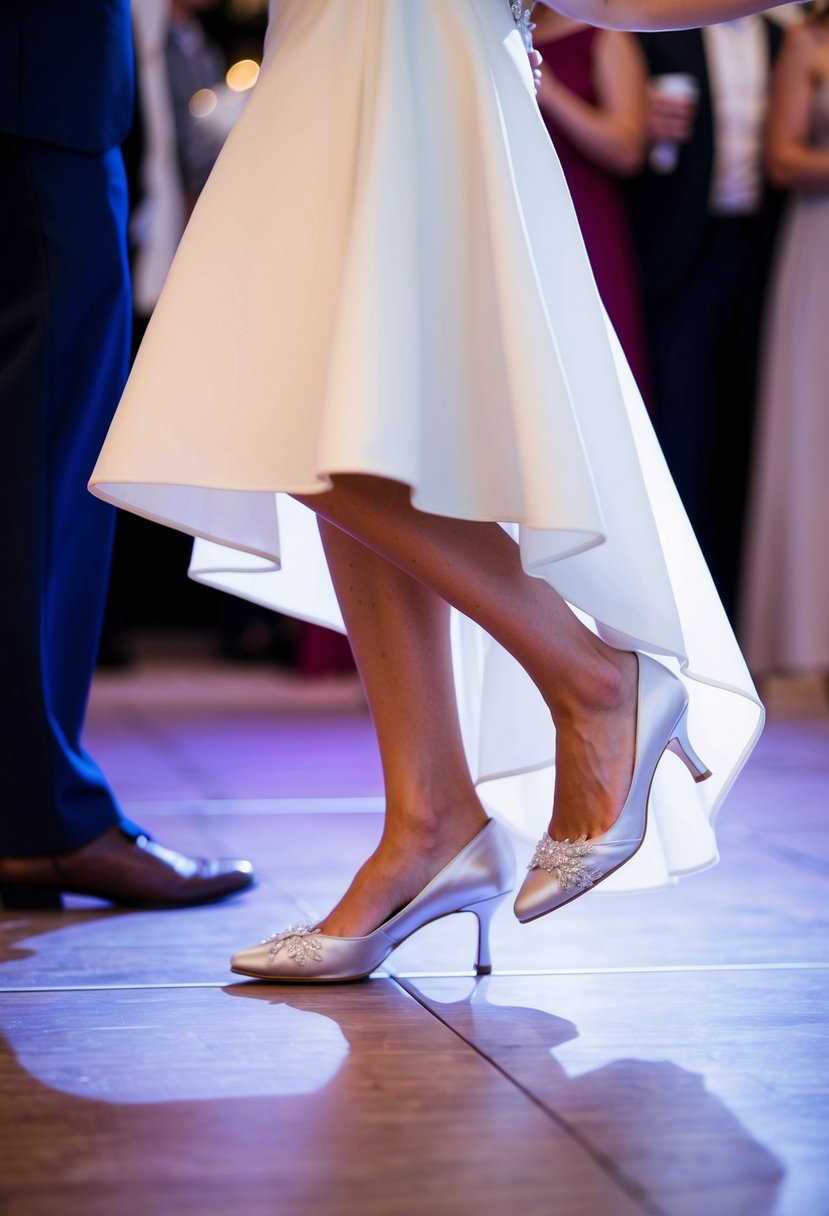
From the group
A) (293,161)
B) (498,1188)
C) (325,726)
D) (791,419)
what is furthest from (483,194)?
(791,419)

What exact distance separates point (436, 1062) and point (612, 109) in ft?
8.96

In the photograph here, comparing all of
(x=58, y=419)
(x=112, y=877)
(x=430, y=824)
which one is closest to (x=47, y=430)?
(x=58, y=419)

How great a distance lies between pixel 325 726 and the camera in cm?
307

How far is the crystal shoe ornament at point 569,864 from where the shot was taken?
42.9 inches

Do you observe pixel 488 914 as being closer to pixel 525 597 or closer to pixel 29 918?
pixel 525 597

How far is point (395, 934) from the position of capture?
1.17m

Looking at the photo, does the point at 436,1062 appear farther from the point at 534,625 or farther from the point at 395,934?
the point at 534,625

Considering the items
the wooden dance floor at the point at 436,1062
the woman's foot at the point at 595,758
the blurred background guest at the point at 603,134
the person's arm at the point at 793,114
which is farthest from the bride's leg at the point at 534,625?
the person's arm at the point at 793,114

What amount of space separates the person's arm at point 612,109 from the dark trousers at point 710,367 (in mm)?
327

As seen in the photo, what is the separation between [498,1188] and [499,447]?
1.76ft

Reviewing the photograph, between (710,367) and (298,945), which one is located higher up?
(710,367)

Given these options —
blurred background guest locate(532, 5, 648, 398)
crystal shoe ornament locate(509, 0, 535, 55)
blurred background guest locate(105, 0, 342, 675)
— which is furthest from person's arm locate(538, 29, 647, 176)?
crystal shoe ornament locate(509, 0, 535, 55)

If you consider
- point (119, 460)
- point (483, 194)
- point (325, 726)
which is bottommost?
point (325, 726)

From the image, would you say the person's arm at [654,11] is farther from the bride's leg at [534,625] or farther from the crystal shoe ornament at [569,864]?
the crystal shoe ornament at [569,864]
